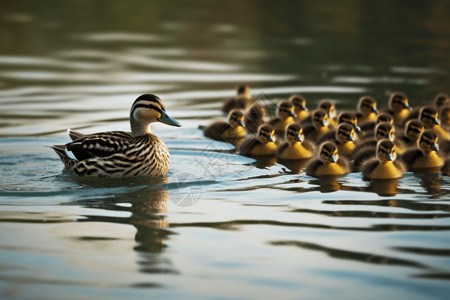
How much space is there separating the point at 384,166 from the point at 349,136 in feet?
3.43

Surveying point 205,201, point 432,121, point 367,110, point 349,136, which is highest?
point 367,110

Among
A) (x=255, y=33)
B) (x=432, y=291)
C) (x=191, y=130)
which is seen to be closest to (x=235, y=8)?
(x=255, y=33)

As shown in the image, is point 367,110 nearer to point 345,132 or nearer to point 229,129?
point 345,132

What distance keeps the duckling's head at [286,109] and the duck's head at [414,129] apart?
141 cm


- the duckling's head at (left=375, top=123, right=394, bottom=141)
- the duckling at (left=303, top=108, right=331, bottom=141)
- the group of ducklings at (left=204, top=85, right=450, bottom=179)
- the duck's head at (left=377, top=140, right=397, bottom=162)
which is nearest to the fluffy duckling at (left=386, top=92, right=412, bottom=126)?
the group of ducklings at (left=204, top=85, right=450, bottom=179)

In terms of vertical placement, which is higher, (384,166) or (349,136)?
(349,136)

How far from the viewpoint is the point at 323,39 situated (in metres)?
14.5

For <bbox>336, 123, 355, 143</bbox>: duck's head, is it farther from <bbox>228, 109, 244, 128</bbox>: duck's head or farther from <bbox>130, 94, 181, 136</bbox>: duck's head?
<bbox>130, 94, 181, 136</bbox>: duck's head

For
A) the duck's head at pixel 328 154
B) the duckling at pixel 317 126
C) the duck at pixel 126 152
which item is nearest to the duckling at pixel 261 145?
the duckling at pixel 317 126

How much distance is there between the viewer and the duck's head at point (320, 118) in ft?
28.0

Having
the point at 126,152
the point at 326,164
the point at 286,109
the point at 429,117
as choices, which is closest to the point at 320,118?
the point at 286,109

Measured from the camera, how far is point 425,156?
7219 millimetres

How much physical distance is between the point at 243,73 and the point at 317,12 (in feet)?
21.0

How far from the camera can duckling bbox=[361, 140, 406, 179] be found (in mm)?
6770
